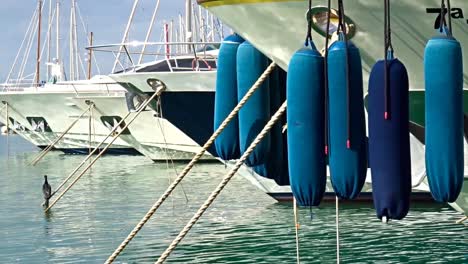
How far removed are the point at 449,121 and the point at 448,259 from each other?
7682mm

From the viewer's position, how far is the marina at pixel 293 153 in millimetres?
9922

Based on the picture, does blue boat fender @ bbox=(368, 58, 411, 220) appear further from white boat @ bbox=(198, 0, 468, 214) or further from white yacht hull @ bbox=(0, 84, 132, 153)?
white yacht hull @ bbox=(0, 84, 132, 153)

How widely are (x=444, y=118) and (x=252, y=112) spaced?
11.9 ft

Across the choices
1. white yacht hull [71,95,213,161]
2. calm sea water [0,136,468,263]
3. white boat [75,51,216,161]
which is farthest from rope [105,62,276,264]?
white yacht hull [71,95,213,161]

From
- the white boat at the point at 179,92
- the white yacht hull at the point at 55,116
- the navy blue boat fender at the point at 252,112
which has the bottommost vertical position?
the white yacht hull at the point at 55,116

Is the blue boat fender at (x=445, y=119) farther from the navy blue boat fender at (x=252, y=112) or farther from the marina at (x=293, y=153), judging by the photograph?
the navy blue boat fender at (x=252, y=112)

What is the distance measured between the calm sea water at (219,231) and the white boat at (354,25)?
565 centimetres

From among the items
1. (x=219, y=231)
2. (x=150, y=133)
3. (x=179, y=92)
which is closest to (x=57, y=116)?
(x=150, y=133)

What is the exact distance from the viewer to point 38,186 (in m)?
36.4

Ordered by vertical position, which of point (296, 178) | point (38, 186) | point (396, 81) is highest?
point (396, 81)

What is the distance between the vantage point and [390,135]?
9836 mm

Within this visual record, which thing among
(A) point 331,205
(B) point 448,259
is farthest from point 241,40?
(A) point 331,205

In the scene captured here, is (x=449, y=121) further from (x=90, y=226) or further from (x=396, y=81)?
(x=90, y=226)

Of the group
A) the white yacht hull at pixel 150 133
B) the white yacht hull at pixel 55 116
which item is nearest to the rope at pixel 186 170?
the white yacht hull at pixel 150 133
